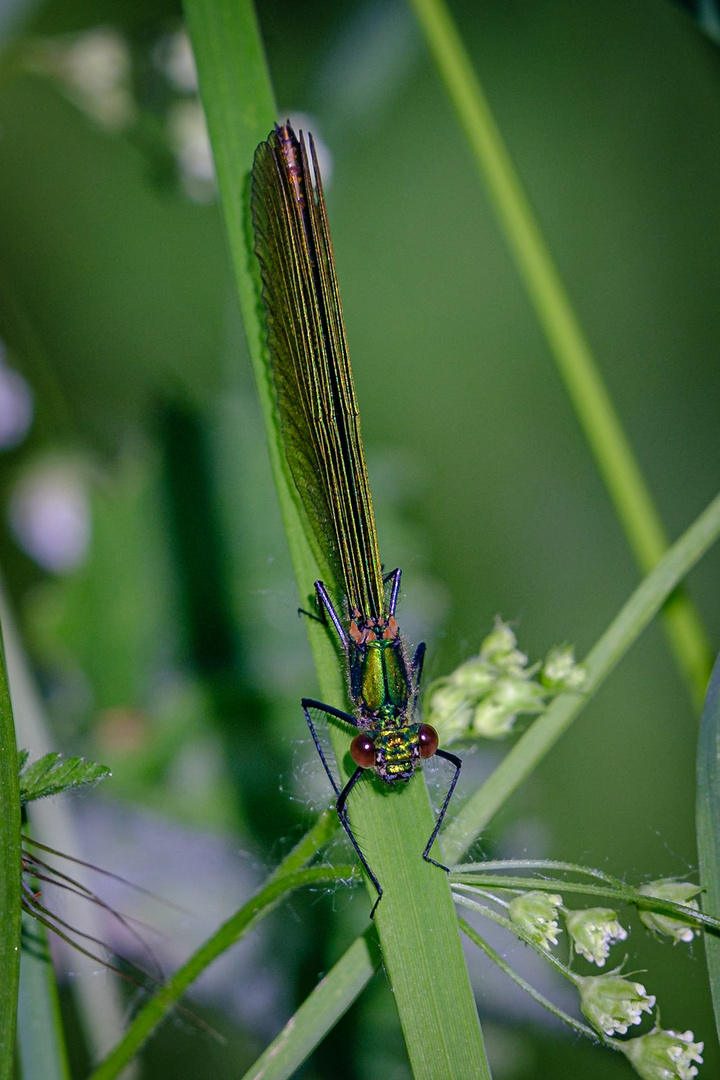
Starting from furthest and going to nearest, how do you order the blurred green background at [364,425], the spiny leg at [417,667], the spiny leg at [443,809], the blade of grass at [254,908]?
the blurred green background at [364,425] → the spiny leg at [417,667] → the blade of grass at [254,908] → the spiny leg at [443,809]

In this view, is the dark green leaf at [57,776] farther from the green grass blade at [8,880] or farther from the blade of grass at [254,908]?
the blade of grass at [254,908]

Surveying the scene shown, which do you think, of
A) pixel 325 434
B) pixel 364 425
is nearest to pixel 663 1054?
pixel 325 434

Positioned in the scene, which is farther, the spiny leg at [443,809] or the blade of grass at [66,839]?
the blade of grass at [66,839]

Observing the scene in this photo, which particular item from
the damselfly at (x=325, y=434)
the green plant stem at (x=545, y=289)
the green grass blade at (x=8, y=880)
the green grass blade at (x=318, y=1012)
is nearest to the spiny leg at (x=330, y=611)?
the damselfly at (x=325, y=434)

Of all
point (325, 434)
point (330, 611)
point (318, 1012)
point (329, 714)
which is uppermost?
point (325, 434)

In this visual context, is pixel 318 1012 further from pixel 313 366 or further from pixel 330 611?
pixel 313 366
